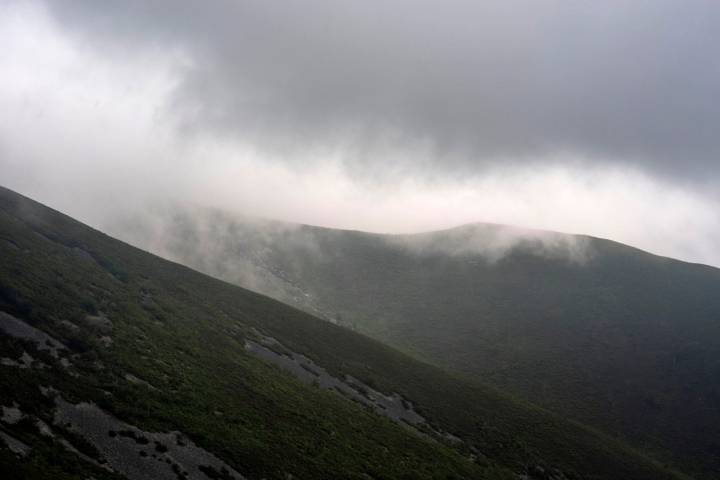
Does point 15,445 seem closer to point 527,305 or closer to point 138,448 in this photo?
point 138,448

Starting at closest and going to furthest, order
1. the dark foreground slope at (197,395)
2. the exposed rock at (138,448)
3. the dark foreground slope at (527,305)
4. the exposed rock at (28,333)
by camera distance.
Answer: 1. the exposed rock at (138,448)
2. the dark foreground slope at (197,395)
3. the exposed rock at (28,333)
4. the dark foreground slope at (527,305)

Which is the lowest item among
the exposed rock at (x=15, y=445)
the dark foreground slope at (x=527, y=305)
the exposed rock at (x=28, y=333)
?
the exposed rock at (x=15, y=445)

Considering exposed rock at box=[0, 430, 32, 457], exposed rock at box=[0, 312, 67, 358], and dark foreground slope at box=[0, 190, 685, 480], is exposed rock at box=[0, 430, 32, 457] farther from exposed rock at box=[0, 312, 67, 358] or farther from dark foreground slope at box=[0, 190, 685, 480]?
exposed rock at box=[0, 312, 67, 358]

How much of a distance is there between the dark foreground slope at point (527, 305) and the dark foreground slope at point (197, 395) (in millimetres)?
28017

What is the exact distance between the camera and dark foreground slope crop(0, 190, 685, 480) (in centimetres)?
2172

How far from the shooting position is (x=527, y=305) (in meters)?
130

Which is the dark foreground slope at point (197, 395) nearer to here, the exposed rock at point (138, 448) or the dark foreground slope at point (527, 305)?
the exposed rock at point (138, 448)

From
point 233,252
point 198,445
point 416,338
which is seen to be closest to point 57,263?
point 198,445

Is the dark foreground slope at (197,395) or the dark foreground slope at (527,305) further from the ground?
the dark foreground slope at (527,305)

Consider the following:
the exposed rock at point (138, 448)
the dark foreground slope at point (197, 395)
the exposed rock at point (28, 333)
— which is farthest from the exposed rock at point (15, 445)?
the exposed rock at point (28, 333)

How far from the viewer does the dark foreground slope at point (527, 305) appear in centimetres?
8888

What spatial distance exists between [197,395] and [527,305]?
114m

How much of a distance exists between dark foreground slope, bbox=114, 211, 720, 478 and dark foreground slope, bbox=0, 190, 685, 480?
2802cm

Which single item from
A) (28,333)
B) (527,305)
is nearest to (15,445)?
(28,333)
